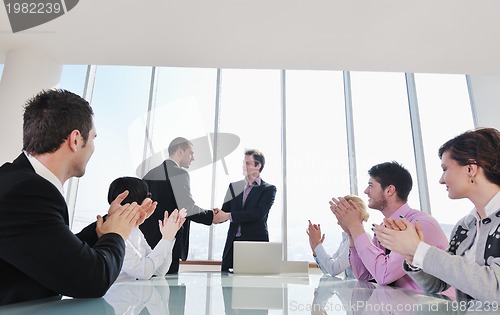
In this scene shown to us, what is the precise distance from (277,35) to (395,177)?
5.73ft

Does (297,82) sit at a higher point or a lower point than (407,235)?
higher

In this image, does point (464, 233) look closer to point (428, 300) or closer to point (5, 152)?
point (428, 300)

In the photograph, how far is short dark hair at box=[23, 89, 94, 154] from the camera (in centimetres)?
92

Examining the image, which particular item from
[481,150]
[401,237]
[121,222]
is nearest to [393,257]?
[401,237]

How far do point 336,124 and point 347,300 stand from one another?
14.6 ft

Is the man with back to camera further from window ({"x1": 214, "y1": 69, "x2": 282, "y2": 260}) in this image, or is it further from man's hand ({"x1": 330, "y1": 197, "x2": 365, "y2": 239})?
window ({"x1": 214, "y1": 69, "x2": 282, "y2": 260})

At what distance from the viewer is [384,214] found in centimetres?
183

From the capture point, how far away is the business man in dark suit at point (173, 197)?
224cm

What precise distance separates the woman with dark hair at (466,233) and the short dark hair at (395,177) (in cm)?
56

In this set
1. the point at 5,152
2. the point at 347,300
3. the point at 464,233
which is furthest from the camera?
the point at 5,152

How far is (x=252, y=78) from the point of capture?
17.0ft

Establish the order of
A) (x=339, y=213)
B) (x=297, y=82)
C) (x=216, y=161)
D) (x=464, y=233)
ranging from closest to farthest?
(x=464, y=233) < (x=339, y=213) < (x=216, y=161) < (x=297, y=82)

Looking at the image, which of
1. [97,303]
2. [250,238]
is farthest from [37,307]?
[250,238]

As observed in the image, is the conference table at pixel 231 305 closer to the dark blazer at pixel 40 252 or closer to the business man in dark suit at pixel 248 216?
the dark blazer at pixel 40 252
